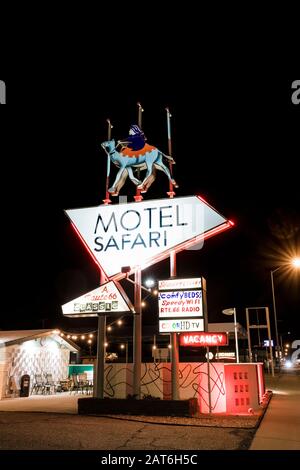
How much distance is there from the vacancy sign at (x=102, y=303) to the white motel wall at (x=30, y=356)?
6882 millimetres

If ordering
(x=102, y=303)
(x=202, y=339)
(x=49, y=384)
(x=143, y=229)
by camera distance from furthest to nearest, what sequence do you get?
(x=49, y=384) < (x=143, y=229) < (x=102, y=303) < (x=202, y=339)

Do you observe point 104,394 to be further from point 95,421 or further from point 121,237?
point 121,237

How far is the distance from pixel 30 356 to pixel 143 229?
35.0ft

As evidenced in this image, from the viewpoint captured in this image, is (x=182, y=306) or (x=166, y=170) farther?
(x=166, y=170)

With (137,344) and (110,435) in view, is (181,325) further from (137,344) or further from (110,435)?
(110,435)

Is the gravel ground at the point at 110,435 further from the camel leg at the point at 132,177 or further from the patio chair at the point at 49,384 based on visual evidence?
the patio chair at the point at 49,384

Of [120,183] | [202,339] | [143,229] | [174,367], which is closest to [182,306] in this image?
[202,339]

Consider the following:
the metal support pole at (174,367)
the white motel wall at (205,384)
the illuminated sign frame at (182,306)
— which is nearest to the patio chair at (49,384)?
the white motel wall at (205,384)

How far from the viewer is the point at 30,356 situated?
65.6ft

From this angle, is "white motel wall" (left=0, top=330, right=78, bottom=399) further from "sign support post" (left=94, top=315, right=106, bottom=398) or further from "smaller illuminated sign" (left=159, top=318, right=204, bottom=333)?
"smaller illuminated sign" (left=159, top=318, right=204, bottom=333)

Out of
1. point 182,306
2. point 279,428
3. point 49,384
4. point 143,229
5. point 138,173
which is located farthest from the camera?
point 49,384
